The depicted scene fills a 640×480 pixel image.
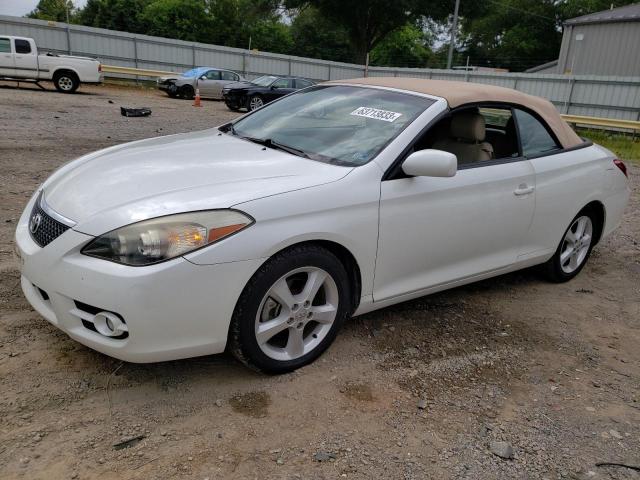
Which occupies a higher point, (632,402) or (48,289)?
(48,289)

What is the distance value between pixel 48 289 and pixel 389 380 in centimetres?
181

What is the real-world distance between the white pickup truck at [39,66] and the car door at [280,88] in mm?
6031

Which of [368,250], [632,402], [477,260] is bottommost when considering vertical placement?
[632,402]

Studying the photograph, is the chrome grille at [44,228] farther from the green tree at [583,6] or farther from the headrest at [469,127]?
the green tree at [583,6]

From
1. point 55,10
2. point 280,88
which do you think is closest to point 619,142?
point 280,88

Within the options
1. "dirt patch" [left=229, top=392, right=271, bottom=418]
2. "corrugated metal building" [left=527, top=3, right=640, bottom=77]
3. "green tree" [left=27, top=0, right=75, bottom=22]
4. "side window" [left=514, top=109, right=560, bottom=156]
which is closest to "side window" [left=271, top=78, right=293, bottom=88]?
"corrugated metal building" [left=527, top=3, right=640, bottom=77]

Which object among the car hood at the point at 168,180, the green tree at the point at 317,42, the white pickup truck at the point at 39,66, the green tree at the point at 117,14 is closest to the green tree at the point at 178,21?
the green tree at the point at 117,14

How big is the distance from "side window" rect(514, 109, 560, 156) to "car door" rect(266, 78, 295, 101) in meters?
16.1

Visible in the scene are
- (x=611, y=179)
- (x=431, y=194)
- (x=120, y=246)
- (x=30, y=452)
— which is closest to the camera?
(x=30, y=452)

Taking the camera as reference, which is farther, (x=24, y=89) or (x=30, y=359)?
(x=24, y=89)

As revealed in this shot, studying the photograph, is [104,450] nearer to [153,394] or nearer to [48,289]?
[153,394]

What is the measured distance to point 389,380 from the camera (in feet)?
10.1

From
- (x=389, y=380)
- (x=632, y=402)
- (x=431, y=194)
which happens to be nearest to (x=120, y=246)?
(x=389, y=380)

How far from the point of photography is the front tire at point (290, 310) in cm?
271
